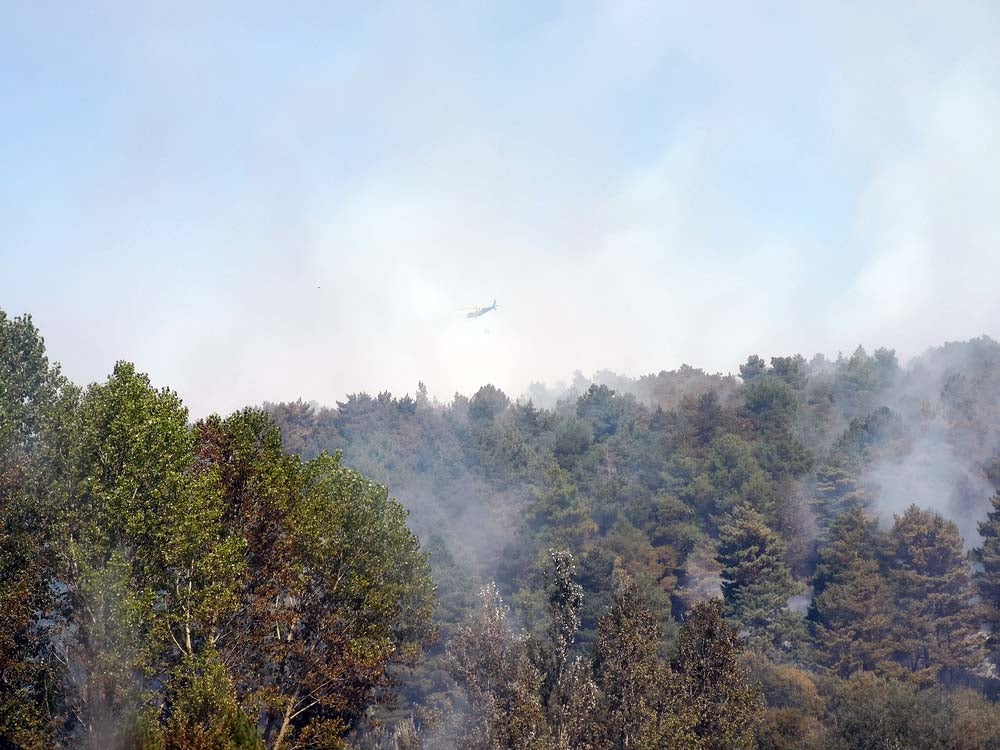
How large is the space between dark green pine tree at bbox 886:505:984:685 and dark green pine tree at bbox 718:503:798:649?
366 inches

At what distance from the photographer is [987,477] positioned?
113 m

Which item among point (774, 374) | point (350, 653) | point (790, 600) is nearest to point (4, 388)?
point (350, 653)

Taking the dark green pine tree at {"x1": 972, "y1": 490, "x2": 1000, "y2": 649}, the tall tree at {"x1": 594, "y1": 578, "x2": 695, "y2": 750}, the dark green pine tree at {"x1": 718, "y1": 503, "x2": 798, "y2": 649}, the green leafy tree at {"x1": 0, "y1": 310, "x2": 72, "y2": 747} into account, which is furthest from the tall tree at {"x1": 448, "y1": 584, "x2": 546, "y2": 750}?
the dark green pine tree at {"x1": 972, "y1": 490, "x2": 1000, "y2": 649}

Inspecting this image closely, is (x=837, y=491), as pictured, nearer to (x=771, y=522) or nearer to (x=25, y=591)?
(x=771, y=522)

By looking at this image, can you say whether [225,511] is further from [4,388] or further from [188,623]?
[4,388]

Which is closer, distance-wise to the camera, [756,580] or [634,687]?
[634,687]

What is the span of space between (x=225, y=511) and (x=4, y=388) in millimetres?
10418

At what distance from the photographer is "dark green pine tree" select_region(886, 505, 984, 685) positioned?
242 feet

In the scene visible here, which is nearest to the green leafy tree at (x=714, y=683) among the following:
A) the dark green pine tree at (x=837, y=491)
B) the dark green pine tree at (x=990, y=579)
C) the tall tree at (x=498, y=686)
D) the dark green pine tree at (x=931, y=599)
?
the tall tree at (x=498, y=686)

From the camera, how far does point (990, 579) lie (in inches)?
3012

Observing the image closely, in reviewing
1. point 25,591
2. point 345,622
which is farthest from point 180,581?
point 345,622

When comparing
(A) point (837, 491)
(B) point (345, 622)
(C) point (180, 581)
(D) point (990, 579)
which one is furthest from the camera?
(A) point (837, 491)

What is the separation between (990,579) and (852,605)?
1139 cm

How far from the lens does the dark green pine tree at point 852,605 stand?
75125 mm
